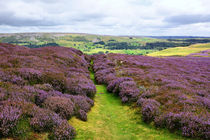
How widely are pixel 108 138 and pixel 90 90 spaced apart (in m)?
6.19

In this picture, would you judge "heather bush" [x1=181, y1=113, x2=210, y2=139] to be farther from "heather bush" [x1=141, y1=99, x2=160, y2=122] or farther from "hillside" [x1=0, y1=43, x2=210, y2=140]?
"heather bush" [x1=141, y1=99, x2=160, y2=122]

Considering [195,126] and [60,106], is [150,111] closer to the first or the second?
[195,126]

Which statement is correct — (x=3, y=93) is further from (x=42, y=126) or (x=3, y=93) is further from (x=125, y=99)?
(x=125, y=99)

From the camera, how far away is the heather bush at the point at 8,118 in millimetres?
4759

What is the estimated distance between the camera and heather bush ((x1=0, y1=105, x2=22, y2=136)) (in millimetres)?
4759

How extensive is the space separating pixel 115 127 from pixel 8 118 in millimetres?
5375

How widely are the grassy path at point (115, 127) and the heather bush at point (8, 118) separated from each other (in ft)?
8.63

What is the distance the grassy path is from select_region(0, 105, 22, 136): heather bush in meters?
2.63

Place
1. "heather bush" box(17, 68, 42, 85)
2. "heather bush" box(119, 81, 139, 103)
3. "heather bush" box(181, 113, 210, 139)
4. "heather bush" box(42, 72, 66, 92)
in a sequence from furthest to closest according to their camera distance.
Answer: "heather bush" box(119, 81, 139, 103), "heather bush" box(42, 72, 66, 92), "heather bush" box(17, 68, 42, 85), "heather bush" box(181, 113, 210, 139)

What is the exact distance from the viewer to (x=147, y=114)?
9008 mm

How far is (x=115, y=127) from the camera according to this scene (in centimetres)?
824

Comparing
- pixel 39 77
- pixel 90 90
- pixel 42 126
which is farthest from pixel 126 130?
pixel 39 77

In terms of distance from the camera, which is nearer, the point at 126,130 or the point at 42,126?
the point at 42,126

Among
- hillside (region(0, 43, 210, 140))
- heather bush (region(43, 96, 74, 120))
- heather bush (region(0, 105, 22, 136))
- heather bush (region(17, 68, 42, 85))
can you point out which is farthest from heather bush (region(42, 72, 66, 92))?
heather bush (region(0, 105, 22, 136))
